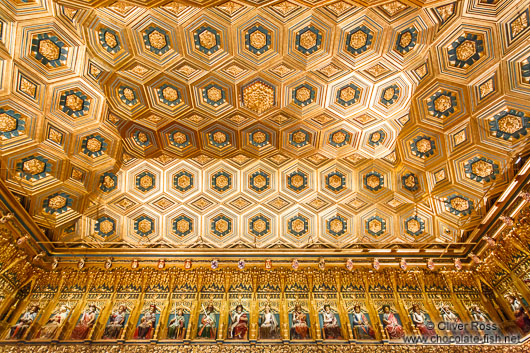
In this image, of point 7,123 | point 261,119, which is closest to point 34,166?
point 7,123

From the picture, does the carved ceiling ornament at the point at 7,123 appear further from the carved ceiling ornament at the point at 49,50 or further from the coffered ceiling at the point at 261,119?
the carved ceiling ornament at the point at 49,50

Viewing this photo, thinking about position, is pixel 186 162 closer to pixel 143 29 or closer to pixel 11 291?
pixel 143 29

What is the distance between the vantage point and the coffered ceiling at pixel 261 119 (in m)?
9.61

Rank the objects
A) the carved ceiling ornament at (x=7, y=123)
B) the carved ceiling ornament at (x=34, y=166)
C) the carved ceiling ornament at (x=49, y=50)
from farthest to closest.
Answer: the carved ceiling ornament at (x=34, y=166) → the carved ceiling ornament at (x=7, y=123) → the carved ceiling ornament at (x=49, y=50)

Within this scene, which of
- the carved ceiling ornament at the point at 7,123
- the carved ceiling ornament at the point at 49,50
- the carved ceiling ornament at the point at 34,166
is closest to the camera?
the carved ceiling ornament at the point at 49,50

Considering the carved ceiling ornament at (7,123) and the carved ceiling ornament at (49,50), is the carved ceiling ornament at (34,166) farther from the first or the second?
the carved ceiling ornament at (49,50)

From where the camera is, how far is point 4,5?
8.56m

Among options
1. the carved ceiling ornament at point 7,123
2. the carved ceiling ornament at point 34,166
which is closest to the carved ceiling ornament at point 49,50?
the carved ceiling ornament at point 7,123

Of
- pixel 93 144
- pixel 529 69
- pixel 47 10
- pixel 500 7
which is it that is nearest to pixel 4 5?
pixel 47 10

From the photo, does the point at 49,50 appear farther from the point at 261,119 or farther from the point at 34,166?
the point at 261,119

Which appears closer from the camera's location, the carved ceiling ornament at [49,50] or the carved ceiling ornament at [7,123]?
the carved ceiling ornament at [49,50]

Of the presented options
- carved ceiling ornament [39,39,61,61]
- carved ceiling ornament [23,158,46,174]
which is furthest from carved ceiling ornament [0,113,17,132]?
carved ceiling ornament [39,39,61,61]

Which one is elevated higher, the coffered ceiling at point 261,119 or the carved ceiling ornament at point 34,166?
the coffered ceiling at point 261,119

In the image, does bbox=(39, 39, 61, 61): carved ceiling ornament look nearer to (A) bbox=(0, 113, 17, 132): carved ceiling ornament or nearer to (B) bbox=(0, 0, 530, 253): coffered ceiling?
(B) bbox=(0, 0, 530, 253): coffered ceiling
